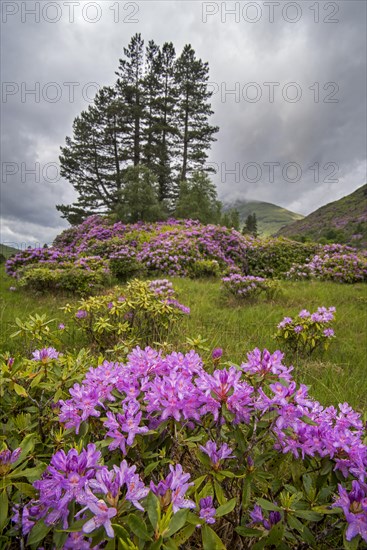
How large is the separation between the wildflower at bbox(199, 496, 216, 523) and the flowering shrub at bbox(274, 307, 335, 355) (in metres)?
2.85

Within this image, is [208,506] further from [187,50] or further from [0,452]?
[187,50]

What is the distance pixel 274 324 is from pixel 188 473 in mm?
4009

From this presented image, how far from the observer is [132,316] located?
396cm

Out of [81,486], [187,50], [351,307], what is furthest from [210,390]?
[187,50]

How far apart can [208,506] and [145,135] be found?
25617 millimetres

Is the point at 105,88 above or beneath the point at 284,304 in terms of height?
above

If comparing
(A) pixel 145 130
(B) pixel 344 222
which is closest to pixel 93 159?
(A) pixel 145 130

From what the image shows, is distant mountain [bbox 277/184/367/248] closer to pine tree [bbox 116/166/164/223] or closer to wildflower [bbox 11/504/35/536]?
pine tree [bbox 116/166/164/223]

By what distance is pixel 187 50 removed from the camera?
2439 centimetres

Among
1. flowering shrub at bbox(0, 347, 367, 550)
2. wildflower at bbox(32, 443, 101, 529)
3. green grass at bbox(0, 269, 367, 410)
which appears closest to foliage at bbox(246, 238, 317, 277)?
green grass at bbox(0, 269, 367, 410)

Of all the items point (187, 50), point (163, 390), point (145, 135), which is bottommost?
point (163, 390)

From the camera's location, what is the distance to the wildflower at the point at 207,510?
30.7 inches

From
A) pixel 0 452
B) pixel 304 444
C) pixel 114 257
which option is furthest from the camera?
pixel 114 257

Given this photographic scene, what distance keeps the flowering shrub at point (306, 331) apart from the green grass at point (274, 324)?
0.17 metres
